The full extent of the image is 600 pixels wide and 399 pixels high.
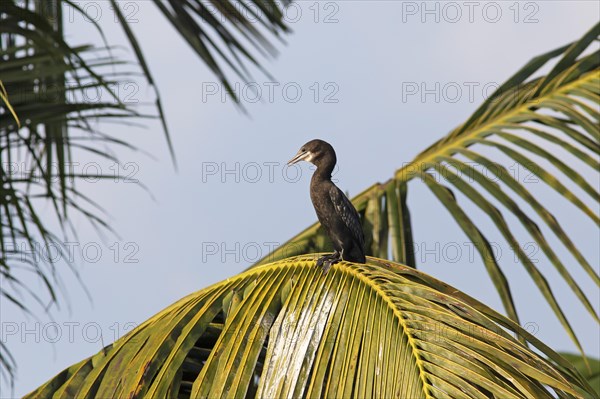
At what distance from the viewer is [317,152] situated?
3615 millimetres

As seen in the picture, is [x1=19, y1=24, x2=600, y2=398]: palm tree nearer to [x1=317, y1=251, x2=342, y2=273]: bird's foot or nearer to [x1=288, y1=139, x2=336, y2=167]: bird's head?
[x1=317, y1=251, x2=342, y2=273]: bird's foot

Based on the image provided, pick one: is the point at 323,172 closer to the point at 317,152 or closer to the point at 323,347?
the point at 317,152

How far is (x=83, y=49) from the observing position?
15.0ft

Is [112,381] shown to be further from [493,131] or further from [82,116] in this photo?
[493,131]

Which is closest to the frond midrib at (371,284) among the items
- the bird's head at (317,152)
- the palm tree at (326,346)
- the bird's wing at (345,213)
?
the palm tree at (326,346)

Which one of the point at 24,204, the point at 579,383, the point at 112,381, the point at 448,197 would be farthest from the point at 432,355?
the point at 24,204

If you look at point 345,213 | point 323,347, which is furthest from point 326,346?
point 345,213

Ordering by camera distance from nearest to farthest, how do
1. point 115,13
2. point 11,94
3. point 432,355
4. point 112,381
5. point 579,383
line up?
point 432,355 → point 112,381 → point 579,383 → point 115,13 → point 11,94

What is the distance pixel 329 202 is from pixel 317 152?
0.19 metres

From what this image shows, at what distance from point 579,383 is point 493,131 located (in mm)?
1830

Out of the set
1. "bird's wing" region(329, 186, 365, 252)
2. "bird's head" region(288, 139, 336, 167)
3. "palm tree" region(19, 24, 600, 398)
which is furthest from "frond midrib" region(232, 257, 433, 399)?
"bird's head" region(288, 139, 336, 167)

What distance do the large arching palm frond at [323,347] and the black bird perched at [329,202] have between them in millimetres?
369

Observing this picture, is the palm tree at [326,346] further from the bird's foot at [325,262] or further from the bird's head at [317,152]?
the bird's head at [317,152]

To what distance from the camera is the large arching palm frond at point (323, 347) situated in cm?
255
